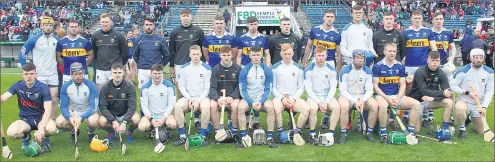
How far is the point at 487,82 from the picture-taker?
24.6 ft

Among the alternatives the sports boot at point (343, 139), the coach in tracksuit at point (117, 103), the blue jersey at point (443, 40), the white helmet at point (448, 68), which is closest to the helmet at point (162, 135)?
the coach in tracksuit at point (117, 103)

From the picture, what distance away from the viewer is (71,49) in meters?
7.80

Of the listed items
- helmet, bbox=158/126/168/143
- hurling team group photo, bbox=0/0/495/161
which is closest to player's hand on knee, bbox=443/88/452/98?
hurling team group photo, bbox=0/0/495/161

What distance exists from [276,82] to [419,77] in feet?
7.38

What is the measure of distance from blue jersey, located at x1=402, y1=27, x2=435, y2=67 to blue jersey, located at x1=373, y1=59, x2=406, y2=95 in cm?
94

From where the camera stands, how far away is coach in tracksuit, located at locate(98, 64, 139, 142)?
6.89m

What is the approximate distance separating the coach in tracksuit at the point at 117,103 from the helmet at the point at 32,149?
0.90 meters

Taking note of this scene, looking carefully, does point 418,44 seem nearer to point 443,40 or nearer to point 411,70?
point 411,70

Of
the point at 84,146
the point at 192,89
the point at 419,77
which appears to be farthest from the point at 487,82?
the point at 84,146

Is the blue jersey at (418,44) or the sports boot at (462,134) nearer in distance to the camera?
the sports boot at (462,134)

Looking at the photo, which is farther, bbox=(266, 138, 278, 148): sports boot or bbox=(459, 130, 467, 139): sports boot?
bbox=(459, 130, 467, 139): sports boot

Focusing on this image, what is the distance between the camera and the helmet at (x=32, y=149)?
625cm

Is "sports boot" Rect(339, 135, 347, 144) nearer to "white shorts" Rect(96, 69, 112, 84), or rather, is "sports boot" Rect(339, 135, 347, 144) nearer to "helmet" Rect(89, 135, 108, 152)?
"helmet" Rect(89, 135, 108, 152)

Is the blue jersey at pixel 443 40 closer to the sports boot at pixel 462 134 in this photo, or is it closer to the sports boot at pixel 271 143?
the sports boot at pixel 462 134
